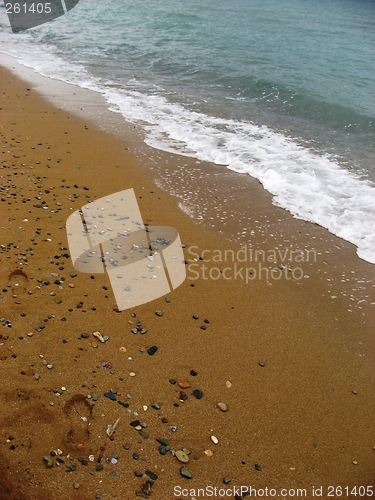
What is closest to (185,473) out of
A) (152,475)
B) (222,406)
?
(152,475)

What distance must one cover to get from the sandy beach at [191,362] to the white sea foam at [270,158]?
1.78 feet

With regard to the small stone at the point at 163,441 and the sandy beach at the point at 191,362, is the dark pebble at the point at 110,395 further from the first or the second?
the small stone at the point at 163,441

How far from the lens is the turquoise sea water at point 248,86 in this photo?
27.7 ft

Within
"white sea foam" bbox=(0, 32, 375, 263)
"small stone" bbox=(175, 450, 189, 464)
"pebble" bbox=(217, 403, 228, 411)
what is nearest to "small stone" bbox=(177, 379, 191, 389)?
"pebble" bbox=(217, 403, 228, 411)

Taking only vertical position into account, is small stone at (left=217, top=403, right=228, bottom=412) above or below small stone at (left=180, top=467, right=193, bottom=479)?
below

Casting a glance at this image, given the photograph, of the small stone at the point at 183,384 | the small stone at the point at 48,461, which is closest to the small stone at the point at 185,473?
the small stone at the point at 183,384

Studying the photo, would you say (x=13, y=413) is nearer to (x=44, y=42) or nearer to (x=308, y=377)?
(x=308, y=377)

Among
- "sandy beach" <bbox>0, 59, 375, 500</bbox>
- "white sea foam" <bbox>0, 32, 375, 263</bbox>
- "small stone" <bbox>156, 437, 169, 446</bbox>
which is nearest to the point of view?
"sandy beach" <bbox>0, 59, 375, 500</bbox>

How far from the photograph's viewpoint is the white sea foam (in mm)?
7277

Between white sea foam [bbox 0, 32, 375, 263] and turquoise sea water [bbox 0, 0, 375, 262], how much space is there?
0.03m

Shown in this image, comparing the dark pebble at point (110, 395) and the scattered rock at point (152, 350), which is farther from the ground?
the dark pebble at point (110, 395)

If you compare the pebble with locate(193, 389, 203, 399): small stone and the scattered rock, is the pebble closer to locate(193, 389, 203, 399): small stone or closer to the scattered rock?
locate(193, 389, 203, 399): small stone

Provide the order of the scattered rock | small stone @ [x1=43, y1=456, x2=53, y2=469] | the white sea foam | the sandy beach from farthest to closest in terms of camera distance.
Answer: the white sea foam < the scattered rock < the sandy beach < small stone @ [x1=43, y1=456, x2=53, y2=469]

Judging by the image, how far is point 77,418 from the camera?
3744 mm
